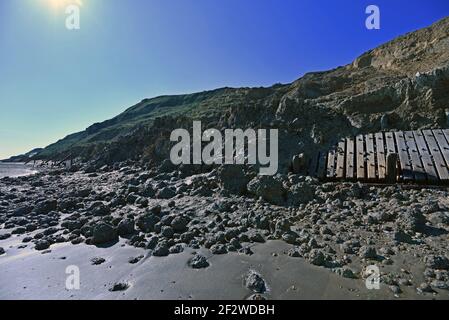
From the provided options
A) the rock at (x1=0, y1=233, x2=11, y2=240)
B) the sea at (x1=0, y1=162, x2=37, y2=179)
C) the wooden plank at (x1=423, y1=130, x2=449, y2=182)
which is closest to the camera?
the rock at (x1=0, y1=233, x2=11, y2=240)

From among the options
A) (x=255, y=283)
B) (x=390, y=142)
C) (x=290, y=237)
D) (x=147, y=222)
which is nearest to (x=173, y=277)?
(x=255, y=283)

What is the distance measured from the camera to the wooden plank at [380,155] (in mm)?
9242

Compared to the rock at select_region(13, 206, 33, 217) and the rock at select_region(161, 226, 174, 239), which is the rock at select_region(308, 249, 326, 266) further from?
the rock at select_region(13, 206, 33, 217)

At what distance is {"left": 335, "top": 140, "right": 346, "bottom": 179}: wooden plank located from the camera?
31.5 feet

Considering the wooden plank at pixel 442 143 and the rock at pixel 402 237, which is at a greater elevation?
the wooden plank at pixel 442 143

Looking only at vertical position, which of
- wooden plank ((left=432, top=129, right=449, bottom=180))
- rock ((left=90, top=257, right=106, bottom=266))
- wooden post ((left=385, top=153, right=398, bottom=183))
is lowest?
rock ((left=90, top=257, right=106, bottom=266))

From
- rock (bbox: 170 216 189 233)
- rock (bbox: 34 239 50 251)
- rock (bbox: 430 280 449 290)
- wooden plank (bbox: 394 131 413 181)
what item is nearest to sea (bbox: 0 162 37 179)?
rock (bbox: 34 239 50 251)

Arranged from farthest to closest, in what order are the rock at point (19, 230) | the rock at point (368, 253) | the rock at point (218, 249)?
the rock at point (19, 230) < the rock at point (218, 249) < the rock at point (368, 253)

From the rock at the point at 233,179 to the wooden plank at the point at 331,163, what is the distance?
2434 mm

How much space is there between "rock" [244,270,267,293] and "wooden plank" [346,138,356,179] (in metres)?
5.66

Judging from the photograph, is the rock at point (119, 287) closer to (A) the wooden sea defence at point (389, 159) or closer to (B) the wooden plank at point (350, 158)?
(A) the wooden sea defence at point (389, 159)

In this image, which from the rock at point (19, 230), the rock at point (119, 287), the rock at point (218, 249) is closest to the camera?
the rock at point (119, 287)

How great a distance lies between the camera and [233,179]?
32.1ft

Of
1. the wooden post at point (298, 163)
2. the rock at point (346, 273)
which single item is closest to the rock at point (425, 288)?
the rock at point (346, 273)
